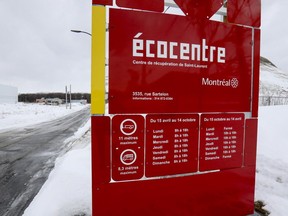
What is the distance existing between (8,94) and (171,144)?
248 ft

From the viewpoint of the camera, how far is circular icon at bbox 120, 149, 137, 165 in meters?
2.48

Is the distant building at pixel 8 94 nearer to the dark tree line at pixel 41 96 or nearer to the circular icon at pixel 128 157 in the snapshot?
the dark tree line at pixel 41 96

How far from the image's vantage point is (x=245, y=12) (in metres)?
2.88

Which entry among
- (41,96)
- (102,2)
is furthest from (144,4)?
(41,96)

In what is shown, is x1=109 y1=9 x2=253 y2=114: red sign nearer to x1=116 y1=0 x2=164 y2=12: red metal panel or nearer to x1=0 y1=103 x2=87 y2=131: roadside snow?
x1=116 y1=0 x2=164 y2=12: red metal panel

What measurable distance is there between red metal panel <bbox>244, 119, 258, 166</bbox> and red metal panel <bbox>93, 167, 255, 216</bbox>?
0.37 feet

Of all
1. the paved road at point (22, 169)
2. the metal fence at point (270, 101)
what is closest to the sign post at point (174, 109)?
the paved road at point (22, 169)

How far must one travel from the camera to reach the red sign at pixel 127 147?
2438 mm

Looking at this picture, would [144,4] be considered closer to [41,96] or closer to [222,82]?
[222,82]

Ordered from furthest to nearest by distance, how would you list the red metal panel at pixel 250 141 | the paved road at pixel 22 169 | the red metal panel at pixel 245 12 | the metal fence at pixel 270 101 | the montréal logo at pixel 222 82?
the metal fence at pixel 270 101 → the paved road at pixel 22 169 → the red metal panel at pixel 250 141 → the red metal panel at pixel 245 12 → the montréal logo at pixel 222 82

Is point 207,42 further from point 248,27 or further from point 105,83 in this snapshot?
point 105,83

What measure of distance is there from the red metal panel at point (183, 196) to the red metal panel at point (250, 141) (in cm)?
11

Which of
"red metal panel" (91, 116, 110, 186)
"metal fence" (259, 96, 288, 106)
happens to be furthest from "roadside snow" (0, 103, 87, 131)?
"metal fence" (259, 96, 288, 106)

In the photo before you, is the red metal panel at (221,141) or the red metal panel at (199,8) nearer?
the red metal panel at (199,8)
